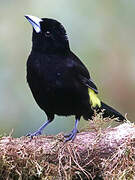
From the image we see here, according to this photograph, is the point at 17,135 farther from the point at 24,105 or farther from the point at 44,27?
the point at 44,27

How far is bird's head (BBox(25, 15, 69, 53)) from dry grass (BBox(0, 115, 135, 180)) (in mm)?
986

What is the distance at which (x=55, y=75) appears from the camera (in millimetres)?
4320

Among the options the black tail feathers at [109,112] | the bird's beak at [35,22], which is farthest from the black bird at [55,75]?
the black tail feathers at [109,112]

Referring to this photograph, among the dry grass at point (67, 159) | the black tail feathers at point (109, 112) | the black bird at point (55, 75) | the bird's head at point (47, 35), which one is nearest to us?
the dry grass at point (67, 159)

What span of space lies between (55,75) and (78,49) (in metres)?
0.65

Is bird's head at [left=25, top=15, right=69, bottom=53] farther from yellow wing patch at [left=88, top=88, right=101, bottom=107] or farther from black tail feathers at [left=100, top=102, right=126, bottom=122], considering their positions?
black tail feathers at [left=100, top=102, right=126, bottom=122]

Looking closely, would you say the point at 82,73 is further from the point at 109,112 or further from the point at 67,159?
the point at 67,159

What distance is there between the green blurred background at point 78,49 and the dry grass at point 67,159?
0.99 metres

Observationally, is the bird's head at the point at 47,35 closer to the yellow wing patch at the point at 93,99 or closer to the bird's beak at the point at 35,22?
the bird's beak at the point at 35,22

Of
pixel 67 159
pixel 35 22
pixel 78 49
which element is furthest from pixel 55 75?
pixel 67 159

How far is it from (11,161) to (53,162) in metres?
0.27

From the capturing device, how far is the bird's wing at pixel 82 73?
4488 mm

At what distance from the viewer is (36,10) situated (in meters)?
4.91

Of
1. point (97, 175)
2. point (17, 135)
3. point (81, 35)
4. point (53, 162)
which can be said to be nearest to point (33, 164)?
point (53, 162)
